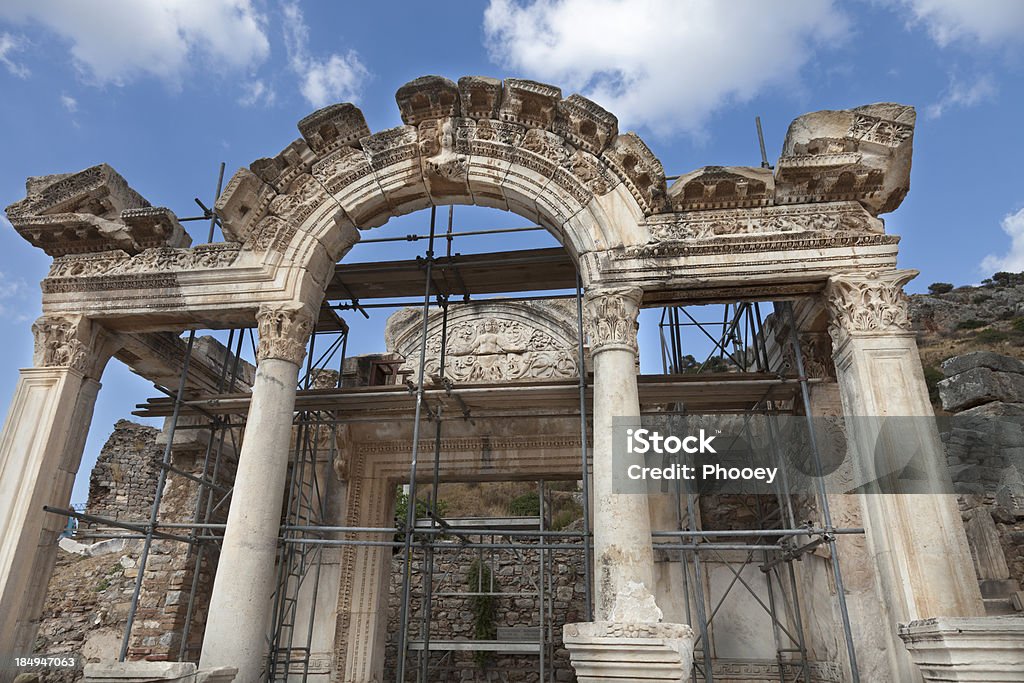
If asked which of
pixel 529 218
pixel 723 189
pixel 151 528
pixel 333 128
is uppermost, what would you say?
pixel 333 128

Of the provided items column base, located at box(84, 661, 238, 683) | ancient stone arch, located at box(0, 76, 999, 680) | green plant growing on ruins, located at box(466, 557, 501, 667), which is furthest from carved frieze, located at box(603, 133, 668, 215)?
green plant growing on ruins, located at box(466, 557, 501, 667)

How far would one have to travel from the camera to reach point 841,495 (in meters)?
6.97

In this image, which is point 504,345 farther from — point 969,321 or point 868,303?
point 969,321

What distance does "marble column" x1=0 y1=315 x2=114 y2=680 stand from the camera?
21.2 feet

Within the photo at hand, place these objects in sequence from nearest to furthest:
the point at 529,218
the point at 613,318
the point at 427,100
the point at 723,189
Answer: the point at 613,318 → the point at 723,189 → the point at 427,100 → the point at 529,218

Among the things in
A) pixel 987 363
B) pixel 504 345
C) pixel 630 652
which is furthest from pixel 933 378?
pixel 630 652

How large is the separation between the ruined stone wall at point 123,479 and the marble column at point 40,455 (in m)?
4.96

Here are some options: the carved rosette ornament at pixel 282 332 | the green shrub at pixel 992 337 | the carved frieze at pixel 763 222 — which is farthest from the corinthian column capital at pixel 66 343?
the green shrub at pixel 992 337

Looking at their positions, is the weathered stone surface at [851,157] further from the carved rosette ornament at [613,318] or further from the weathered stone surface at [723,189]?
the carved rosette ornament at [613,318]

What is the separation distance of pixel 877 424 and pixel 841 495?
153cm

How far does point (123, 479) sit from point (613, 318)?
34.1 feet

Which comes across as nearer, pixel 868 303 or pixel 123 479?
pixel 868 303

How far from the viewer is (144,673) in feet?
17.0

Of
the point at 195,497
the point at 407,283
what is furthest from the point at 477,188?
the point at 195,497
